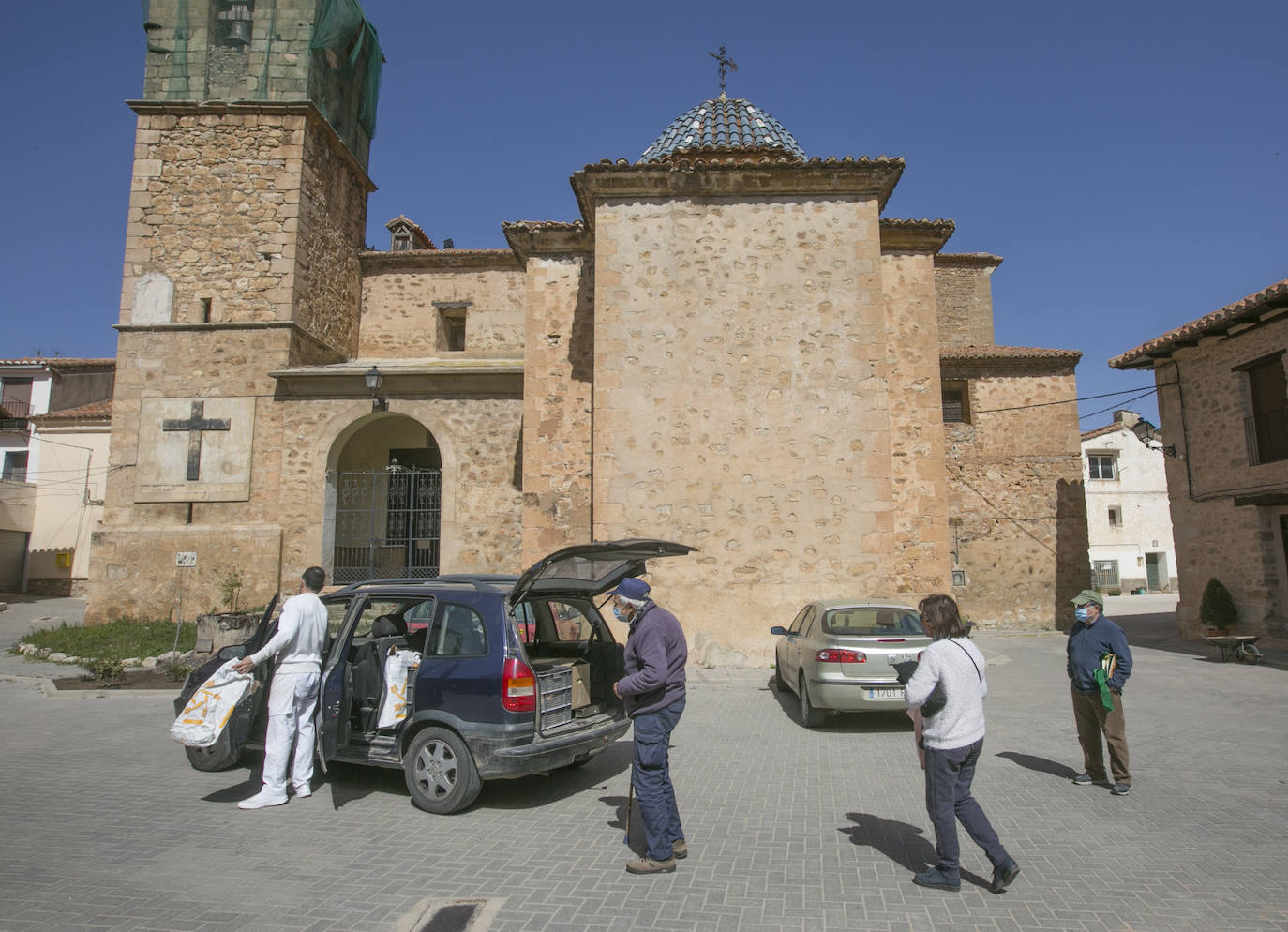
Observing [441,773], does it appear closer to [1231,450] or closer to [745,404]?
[745,404]

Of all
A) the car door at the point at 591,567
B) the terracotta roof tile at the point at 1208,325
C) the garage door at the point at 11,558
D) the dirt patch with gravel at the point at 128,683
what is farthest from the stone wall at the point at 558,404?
the garage door at the point at 11,558

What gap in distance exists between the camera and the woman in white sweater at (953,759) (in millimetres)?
3898

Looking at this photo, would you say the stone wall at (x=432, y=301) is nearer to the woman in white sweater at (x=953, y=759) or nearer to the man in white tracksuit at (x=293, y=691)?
the man in white tracksuit at (x=293, y=691)

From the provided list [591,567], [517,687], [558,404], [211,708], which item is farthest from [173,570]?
[517,687]

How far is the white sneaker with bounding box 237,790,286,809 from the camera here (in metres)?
5.36

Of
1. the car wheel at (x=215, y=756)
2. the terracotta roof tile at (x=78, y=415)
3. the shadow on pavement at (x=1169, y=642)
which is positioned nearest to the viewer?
the car wheel at (x=215, y=756)

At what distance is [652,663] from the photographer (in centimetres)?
442

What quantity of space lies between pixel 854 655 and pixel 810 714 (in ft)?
2.80

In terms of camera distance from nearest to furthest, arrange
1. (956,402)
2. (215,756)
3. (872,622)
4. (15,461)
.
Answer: (215,756), (872,622), (956,402), (15,461)

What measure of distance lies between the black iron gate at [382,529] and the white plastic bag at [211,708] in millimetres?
10448

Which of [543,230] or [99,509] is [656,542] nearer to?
[543,230]

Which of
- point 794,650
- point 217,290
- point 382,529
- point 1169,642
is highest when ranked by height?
point 217,290

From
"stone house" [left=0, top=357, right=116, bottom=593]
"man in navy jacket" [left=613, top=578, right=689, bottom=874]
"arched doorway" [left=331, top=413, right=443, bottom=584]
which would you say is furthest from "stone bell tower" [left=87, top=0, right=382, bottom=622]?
"stone house" [left=0, top=357, right=116, bottom=593]

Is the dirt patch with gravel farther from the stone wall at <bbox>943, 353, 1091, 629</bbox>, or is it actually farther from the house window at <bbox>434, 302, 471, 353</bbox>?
the stone wall at <bbox>943, 353, 1091, 629</bbox>
